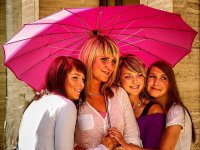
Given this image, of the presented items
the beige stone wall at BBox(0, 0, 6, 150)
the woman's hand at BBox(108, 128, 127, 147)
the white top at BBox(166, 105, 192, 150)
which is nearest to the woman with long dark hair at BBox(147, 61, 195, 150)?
the white top at BBox(166, 105, 192, 150)

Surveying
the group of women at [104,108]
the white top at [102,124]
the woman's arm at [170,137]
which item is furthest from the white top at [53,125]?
the woman's arm at [170,137]

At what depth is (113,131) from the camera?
9.57 feet

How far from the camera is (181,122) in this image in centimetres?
327

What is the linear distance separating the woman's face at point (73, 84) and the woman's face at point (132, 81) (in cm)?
85

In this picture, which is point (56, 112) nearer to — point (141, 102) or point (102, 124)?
point (102, 124)

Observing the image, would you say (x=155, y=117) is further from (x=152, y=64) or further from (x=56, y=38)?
(x=56, y=38)

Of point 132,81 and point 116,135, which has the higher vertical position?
point 132,81

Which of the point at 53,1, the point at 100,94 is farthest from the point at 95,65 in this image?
the point at 53,1

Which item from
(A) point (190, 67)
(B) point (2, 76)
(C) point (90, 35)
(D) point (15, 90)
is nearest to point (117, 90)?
(C) point (90, 35)

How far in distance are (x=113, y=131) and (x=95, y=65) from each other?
0.52m

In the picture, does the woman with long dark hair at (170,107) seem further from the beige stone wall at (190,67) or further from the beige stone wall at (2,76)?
the beige stone wall at (2,76)

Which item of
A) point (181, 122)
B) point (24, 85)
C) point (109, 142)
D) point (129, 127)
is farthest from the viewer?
point (24, 85)

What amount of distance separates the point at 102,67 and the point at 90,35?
384mm

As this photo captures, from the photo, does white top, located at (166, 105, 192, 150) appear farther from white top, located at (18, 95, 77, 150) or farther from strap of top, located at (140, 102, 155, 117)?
white top, located at (18, 95, 77, 150)
